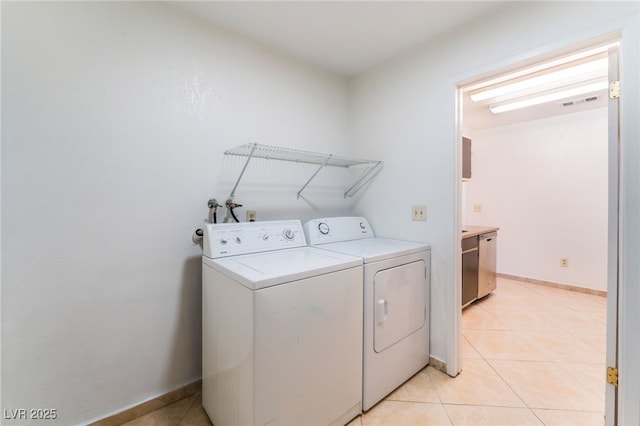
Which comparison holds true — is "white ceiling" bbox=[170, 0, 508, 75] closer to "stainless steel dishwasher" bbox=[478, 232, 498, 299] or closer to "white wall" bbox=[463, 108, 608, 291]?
"stainless steel dishwasher" bbox=[478, 232, 498, 299]

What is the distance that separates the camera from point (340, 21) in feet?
5.70

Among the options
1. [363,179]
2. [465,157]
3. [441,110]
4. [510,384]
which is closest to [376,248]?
[363,179]

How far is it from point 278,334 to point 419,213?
4.45 feet

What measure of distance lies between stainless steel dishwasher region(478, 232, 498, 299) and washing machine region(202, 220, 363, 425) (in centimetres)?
223

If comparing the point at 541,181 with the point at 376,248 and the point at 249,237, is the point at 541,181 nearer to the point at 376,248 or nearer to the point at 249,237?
the point at 376,248

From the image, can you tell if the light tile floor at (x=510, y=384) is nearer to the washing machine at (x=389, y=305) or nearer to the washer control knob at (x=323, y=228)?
the washing machine at (x=389, y=305)

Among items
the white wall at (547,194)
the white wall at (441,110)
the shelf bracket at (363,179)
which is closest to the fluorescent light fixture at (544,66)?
the white wall at (441,110)

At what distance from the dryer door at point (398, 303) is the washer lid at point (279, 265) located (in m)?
0.28

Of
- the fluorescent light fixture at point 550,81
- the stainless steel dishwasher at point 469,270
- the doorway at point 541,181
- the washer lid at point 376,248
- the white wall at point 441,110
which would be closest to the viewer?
the white wall at point 441,110

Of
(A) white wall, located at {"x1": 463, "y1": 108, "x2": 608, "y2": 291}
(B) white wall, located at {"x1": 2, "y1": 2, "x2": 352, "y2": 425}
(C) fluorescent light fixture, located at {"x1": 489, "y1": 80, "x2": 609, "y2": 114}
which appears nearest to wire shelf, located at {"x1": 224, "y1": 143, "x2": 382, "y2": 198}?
(B) white wall, located at {"x1": 2, "y1": 2, "x2": 352, "y2": 425}

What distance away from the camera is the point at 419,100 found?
6.58ft

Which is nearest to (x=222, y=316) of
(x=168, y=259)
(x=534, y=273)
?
(x=168, y=259)

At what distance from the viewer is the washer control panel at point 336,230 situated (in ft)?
6.67

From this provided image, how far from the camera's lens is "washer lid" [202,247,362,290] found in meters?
1.16
